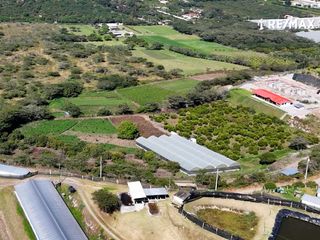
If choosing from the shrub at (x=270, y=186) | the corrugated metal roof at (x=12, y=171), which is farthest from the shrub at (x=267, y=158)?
the corrugated metal roof at (x=12, y=171)

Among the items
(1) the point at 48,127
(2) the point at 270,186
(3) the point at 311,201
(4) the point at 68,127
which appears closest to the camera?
(3) the point at 311,201

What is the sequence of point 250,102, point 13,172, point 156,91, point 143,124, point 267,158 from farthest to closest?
point 156,91, point 250,102, point 143,124, point 267,158, point 13,172

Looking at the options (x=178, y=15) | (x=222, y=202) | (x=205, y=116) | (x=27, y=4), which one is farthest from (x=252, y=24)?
(x=222, y=202)

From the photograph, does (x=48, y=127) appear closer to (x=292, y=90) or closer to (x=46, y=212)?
(x=46, y=212)

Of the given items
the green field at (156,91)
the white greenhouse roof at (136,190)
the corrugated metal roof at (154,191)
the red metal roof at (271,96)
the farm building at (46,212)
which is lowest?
the green field at (156,91)

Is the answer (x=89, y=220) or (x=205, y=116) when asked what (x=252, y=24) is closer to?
(x=205, y=116)

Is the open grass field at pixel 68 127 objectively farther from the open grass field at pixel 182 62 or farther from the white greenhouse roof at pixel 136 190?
the open grass field at pixel 182 62

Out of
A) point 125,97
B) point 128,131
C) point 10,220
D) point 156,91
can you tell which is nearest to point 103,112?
point 128,131
